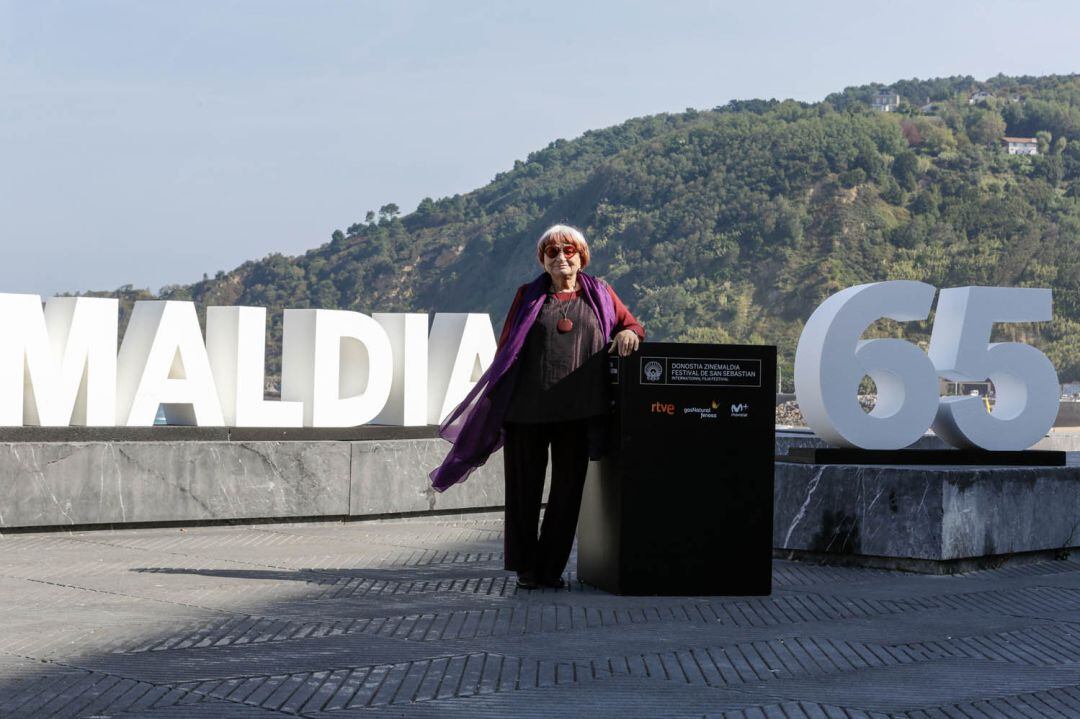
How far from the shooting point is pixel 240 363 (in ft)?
36.8

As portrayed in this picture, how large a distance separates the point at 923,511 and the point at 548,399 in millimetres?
2630

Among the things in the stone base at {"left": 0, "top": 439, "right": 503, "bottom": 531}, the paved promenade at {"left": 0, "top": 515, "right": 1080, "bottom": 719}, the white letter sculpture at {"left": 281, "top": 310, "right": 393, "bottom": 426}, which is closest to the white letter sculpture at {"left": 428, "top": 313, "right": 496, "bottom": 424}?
the white letter sculpture at {"left": 281, "top": 310, "right": 393, "bottom": 426}

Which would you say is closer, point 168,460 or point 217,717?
point 217,717

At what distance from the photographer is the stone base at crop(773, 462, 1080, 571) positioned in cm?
860

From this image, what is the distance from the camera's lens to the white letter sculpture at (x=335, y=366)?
11.8m

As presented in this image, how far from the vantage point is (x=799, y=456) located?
30.6ft

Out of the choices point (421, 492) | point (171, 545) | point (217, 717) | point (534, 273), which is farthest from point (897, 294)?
point (534, 273)

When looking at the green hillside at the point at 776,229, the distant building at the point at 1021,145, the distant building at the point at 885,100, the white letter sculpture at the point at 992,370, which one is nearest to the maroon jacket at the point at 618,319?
the white letter sculpture at the point at 992,370

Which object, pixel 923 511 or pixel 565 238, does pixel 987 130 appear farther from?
pixel 565 238

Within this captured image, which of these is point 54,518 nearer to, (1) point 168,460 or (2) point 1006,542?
(1) point 168,460

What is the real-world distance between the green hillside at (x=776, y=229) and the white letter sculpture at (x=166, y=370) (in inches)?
3555

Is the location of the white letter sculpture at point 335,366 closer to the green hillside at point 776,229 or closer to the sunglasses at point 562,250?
the sunglasses at point 562,250

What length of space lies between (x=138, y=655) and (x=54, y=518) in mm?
4825

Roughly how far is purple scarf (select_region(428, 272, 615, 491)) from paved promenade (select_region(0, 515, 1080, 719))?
66 centimetres
